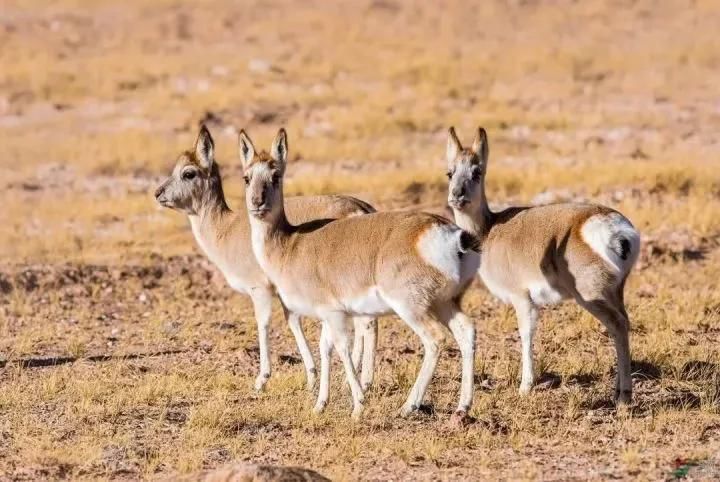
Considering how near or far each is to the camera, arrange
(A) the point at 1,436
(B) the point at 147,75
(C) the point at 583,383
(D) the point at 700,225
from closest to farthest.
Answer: (A) the point at 1,436
(C) the point at 583,383
(D) the point at 700,225
(B) the point at 147,75

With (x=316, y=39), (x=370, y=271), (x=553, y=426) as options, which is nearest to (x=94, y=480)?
(x=370, y=271)

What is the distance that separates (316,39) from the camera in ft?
113

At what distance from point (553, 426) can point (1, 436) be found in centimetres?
358

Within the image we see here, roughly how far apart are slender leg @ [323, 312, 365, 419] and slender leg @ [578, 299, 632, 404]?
1701 mm

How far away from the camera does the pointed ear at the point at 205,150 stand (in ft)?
38.5

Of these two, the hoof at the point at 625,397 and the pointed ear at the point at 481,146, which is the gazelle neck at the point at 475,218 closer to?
the pointed ear at the point at 481,146

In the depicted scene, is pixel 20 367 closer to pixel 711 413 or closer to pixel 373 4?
pixel 711 413

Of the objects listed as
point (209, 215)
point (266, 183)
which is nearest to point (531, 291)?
point (266, 183)

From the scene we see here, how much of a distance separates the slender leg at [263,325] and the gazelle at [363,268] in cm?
91

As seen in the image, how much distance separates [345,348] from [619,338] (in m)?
1.89

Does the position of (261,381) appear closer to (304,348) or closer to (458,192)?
(304,348)

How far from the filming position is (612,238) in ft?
32.0

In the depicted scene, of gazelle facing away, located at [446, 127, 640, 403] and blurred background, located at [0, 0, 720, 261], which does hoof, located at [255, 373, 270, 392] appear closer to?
gazelle facing away, located at [446, 127, 640, 403]

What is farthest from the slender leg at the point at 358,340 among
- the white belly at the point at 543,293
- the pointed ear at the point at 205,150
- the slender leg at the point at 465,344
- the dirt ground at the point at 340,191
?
the pointed ear at the point at 205,150
